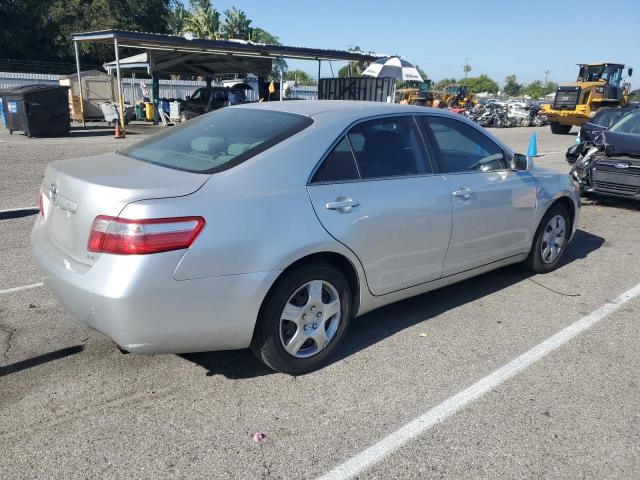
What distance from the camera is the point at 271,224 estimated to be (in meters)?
2.98

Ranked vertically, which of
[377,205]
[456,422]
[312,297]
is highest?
[377,205]

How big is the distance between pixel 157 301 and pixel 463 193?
2.40m

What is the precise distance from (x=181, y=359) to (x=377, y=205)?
1592 mm

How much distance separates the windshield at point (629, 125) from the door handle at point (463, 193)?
6.09 m

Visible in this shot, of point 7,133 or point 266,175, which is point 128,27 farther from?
point 266,175

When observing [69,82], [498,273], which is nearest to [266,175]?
[498,273]

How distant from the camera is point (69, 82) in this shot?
24203mm

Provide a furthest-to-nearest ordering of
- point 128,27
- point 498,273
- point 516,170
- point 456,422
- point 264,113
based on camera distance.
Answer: point 128,27 → point 498,273 → point 516,170 → point 264,113 → point 456,422

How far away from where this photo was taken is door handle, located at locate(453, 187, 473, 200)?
4.02m

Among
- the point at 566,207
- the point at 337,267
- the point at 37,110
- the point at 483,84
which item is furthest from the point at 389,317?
the point at 483,84

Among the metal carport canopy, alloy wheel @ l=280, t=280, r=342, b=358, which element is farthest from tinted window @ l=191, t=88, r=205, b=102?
alloy wheel @ l=280, t=280, r=342, b=358

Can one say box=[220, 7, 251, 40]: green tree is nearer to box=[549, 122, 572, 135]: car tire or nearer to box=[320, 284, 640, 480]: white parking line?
box=[549, 122, 572, 135]: car tire

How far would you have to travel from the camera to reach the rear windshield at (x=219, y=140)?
3211 mm

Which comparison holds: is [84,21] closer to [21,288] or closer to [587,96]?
[587,96]
